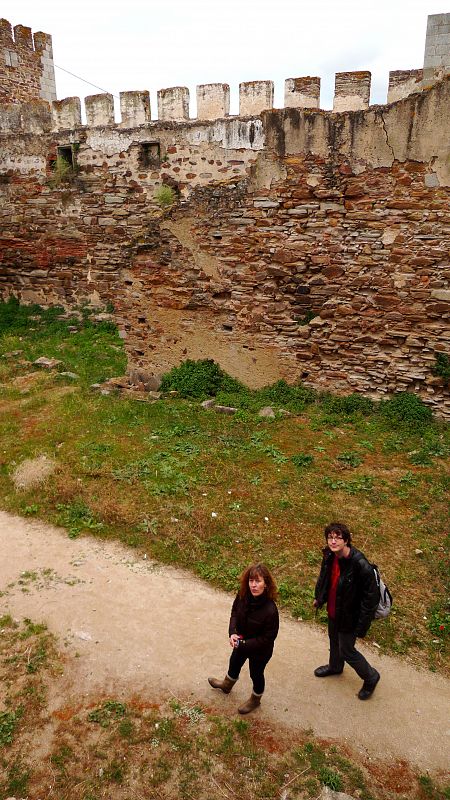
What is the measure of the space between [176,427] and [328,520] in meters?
2.98

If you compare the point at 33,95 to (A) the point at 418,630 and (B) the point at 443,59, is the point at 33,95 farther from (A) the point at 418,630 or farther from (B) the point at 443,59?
(A) the point at 418,630

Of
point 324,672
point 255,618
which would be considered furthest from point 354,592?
point 324,672

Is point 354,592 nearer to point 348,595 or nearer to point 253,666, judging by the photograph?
point 348,595

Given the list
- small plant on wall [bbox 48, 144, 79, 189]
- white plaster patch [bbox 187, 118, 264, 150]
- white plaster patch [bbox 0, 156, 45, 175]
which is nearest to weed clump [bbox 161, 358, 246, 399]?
white plaster patch [bbox 187, 118, 264, 150]

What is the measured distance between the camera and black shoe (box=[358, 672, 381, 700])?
13.1ft

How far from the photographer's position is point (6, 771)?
3436 millimetres

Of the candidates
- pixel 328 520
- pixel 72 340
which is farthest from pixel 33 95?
pixel 328 520

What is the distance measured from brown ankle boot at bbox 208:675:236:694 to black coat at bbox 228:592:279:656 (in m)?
0.40

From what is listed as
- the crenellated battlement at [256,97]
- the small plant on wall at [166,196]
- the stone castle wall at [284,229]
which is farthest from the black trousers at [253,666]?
the small plant on wall at [166,196]

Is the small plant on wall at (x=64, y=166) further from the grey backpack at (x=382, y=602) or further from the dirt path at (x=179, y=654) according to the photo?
the grey backpack at (x=382, y=602)

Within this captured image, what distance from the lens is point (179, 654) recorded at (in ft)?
14.5

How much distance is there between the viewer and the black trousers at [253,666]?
3775 mm

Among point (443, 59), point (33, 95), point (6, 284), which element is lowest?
point (6, 284)

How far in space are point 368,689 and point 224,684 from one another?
1.07 meters
